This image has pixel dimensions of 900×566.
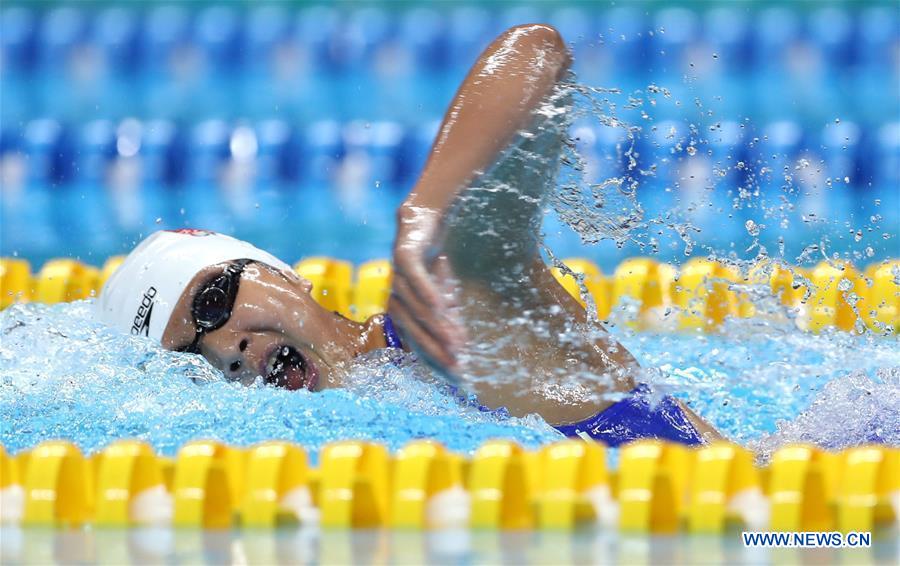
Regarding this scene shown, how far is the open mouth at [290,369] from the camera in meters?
2.46

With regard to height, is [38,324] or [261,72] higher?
[261,72]

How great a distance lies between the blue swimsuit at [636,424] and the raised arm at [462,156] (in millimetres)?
348

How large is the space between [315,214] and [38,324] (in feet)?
7.84

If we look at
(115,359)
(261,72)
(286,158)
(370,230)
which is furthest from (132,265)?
(261,72)

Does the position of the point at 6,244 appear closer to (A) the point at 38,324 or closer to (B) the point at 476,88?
(A) the point at 38,324

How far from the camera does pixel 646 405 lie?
7.73 feet

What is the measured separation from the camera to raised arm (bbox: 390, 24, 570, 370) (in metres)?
1.81

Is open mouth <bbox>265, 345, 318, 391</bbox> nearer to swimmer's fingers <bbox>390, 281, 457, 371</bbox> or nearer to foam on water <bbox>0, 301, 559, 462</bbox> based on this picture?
foam on water <bbox>0, 301, 559, 462</bbox>

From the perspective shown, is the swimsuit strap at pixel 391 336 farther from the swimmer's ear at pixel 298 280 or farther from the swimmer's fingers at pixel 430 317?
the swimmer's fingers at pixel 430 317

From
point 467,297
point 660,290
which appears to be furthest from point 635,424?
point 660,290

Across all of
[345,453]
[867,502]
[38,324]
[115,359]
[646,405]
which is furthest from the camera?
[38,324]

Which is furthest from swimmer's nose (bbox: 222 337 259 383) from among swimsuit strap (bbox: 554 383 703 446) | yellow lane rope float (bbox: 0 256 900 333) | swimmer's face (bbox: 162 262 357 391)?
yellow lane rope float (bbox: 0 256 900 333)

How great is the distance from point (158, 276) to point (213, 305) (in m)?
0.14

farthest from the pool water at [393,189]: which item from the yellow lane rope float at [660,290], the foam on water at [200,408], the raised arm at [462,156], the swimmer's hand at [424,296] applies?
the swimmer's hand at [424,296]
